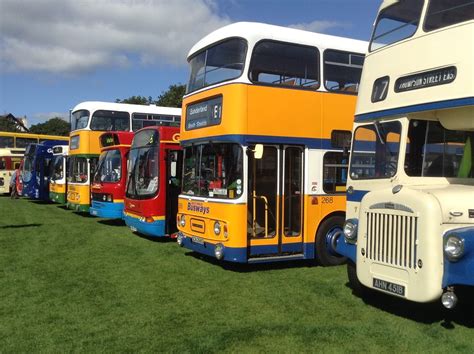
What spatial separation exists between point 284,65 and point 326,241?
3.42 metres

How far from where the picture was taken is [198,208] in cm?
980

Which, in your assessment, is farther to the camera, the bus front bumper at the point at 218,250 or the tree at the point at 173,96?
the tree at the point at 173,96

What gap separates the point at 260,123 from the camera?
30.1 ft

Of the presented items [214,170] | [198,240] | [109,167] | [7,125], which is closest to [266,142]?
[214,170]

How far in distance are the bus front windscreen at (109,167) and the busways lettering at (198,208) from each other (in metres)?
6.46

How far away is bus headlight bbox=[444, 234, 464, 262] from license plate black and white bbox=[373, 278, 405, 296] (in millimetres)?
706

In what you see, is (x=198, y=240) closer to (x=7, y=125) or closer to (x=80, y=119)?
(x=80, y=119)

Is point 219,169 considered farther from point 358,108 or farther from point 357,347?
point 357,347

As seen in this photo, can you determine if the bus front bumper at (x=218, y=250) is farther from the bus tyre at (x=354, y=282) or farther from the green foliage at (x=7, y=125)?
the green foliage at (x=7, y=125)

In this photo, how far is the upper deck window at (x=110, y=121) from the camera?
1942 cm

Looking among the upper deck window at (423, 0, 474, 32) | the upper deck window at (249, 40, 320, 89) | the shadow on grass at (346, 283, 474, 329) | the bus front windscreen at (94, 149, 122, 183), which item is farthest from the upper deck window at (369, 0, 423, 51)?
the bus front windscreen at (94, 149, 122, 183)

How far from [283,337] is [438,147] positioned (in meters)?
3.09

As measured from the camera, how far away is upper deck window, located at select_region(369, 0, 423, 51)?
6.85 meters

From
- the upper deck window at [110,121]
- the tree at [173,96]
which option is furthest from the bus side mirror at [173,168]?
the tree at [173,96]
